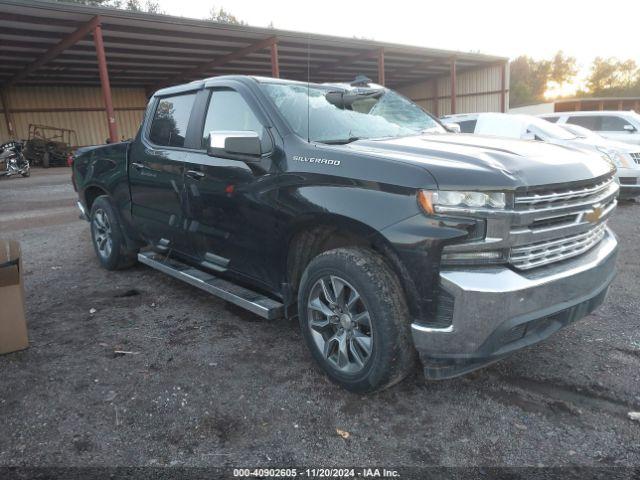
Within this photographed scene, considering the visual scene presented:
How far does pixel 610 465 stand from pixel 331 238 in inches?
71.4

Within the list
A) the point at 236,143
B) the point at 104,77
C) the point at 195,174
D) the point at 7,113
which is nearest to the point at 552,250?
the point at 236,143

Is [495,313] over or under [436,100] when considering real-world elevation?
under

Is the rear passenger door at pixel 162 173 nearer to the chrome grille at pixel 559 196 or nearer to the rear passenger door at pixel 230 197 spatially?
the rear passenger door at pixel 230 197

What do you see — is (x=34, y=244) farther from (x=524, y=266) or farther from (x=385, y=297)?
(x=524, y=266)

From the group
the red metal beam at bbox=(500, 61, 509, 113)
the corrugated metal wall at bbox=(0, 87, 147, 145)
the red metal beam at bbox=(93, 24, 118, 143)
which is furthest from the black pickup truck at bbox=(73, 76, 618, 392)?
the corrugated metal wall at bbox=(0, 87, 147, 145)

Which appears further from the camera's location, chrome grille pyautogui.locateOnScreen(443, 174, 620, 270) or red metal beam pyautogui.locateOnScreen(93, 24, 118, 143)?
red metal beam pyautogui.locateOnScreen(93, 24, 118, 143)

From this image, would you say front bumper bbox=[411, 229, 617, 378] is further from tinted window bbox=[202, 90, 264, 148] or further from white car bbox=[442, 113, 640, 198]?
white car bbox=[442, 113, 640, 198]

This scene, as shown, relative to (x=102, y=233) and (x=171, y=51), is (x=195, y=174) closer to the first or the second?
(x=102, y=233)

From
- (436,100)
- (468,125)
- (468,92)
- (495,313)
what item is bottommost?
(495,313)

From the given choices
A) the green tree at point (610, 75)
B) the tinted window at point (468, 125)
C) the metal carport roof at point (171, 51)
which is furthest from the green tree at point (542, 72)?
the tinted window at point (468, 125)

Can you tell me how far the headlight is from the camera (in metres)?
2.26

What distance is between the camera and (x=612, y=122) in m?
11.4

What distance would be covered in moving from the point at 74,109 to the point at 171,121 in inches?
1052

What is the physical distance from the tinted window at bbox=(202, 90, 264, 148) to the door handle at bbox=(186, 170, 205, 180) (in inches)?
8.3
